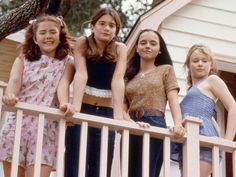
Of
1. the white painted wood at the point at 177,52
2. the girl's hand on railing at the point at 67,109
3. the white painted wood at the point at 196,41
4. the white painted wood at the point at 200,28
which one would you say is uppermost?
the white painted wood at the point at 200,28

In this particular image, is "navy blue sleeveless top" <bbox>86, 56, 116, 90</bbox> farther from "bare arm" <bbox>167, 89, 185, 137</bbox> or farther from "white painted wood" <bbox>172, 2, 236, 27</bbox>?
"white painted wood" <bbox>172, 2, 236, 27</bbox>

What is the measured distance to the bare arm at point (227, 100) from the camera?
4590mm

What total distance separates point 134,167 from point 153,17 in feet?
8.59

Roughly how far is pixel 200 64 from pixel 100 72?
91cm

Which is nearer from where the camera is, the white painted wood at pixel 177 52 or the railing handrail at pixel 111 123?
the railing handrail at pixel 111 123

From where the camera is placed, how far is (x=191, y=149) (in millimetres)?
4293

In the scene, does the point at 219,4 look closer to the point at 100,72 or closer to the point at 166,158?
the point at 100,72

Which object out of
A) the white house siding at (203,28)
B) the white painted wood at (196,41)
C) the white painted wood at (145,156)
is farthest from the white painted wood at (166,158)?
the white painted wood at (196,41)

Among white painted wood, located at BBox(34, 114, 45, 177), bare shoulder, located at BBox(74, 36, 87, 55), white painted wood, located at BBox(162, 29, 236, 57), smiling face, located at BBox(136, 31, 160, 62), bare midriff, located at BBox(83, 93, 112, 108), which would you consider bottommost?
white painted wood, located at BBox(34, 114, 45, 177)

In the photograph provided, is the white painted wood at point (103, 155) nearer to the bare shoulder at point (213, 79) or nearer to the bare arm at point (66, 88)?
the bare arm at point (66, 88)

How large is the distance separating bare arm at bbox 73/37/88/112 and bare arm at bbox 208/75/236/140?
3.52 ft

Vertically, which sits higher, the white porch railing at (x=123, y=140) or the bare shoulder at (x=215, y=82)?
the bare shoulder at (x=215, y=82)

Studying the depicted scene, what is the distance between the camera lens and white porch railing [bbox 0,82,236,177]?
3.94m

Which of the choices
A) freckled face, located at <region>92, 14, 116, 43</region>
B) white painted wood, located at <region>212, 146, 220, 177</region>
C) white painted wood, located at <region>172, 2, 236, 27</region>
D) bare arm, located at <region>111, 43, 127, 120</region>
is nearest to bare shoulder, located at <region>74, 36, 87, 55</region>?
freckled face, located at <region>92, 14, 116, 43</region>
